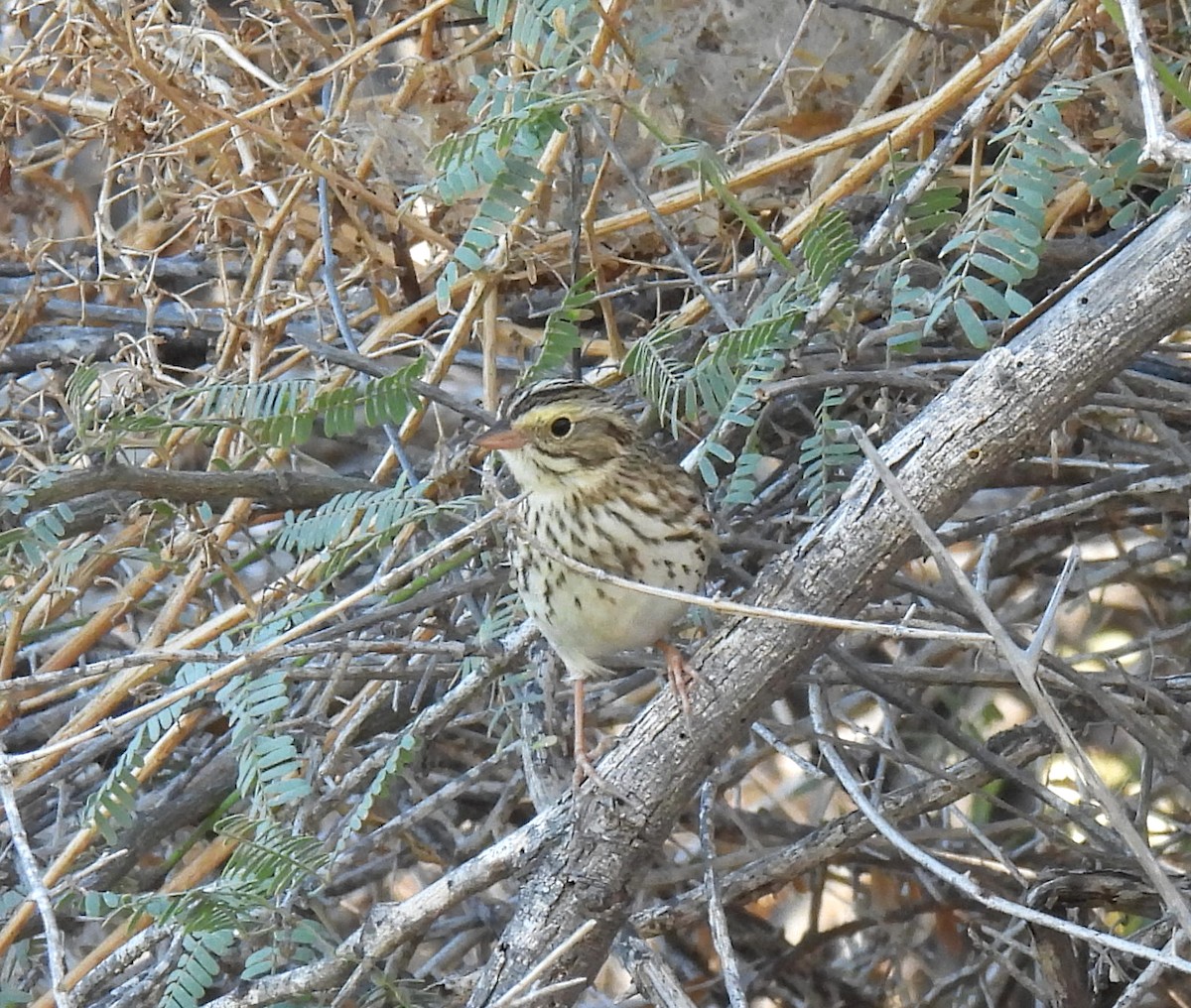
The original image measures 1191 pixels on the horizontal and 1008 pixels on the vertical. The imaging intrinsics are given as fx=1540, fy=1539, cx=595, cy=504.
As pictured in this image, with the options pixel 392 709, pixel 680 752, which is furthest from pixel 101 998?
pixel 680 752

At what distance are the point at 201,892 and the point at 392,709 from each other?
0.76m

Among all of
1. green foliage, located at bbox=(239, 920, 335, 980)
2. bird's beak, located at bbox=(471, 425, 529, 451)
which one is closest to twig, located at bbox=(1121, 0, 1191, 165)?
bird's beak, located at bbox=(471, 425, 529, 451)

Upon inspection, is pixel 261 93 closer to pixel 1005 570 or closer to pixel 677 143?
pixel 677 143

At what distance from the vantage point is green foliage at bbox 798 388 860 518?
2.27 m

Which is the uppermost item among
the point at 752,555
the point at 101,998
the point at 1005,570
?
the point at 752,555

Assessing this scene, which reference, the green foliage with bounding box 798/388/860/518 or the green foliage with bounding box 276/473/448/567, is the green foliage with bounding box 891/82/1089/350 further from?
the green foliage with bounding box 276/473/448/567

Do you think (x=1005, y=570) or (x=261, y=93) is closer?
(x=261, y=93)

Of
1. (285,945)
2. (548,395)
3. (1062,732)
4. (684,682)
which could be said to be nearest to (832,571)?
(684,682)

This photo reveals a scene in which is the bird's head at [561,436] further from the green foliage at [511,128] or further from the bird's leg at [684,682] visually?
the bird's leg at [684,682]

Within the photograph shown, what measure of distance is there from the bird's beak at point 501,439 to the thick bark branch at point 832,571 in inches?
20.0

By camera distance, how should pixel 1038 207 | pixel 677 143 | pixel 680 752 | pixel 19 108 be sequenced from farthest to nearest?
pixel 19 108
pixel 677 143
pixel 1038 207
pixel 680 752

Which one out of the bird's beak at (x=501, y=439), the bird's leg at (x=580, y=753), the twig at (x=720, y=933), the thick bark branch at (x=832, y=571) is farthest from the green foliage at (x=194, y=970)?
the bird's beak at (x=501, y=439)

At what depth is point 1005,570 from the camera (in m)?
3.13

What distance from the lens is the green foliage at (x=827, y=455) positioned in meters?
2.27
